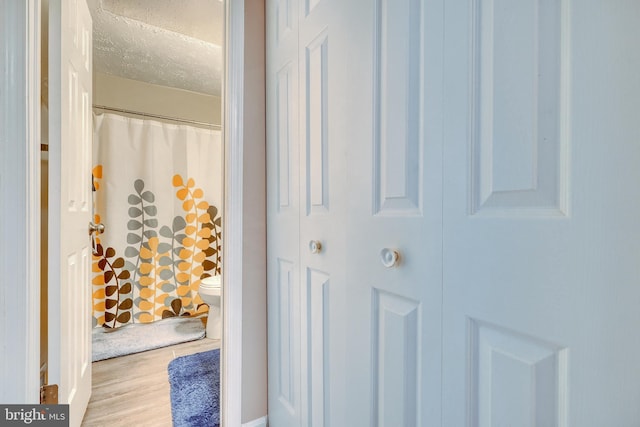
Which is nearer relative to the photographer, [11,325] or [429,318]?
[429,318]

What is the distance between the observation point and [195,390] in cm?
171

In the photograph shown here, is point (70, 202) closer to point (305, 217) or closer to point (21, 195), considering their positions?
point (21, 195)

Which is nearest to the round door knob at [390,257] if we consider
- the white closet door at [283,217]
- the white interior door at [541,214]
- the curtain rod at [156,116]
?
the white interior door at [541,214]

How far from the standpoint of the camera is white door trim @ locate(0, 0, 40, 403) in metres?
0.91

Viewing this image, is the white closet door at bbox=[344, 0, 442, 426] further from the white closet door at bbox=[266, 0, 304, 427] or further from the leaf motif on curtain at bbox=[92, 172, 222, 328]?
the leaf motif on curtain at bbox=[92, 172, 222, 328]

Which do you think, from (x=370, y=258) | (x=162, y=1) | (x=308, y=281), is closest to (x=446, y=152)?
(x=370, y=258)

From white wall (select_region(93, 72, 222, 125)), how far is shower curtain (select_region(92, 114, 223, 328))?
5.5 inches

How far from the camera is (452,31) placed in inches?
22.6

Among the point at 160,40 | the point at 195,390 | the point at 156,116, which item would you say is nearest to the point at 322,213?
the point at 195,390

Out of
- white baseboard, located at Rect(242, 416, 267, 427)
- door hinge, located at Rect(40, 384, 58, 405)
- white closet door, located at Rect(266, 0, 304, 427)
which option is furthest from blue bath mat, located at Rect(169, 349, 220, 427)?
door hinge, located at Rect(40, 384, 58, 405)

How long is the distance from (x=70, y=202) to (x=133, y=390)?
121cm

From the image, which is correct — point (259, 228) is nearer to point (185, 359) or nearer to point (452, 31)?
point (452, 31)

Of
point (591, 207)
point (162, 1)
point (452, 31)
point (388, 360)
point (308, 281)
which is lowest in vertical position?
point (388, 360)

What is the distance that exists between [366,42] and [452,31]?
0.89ft
